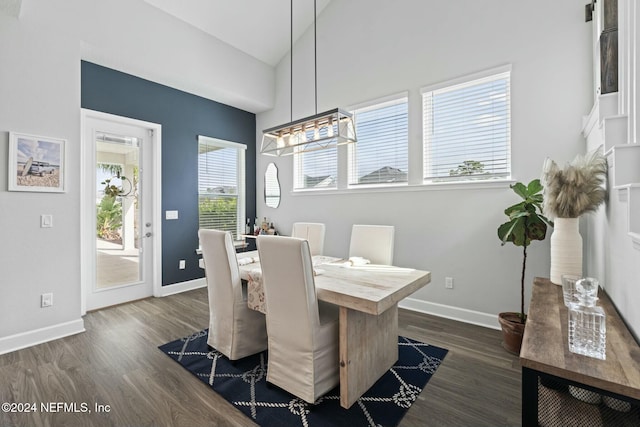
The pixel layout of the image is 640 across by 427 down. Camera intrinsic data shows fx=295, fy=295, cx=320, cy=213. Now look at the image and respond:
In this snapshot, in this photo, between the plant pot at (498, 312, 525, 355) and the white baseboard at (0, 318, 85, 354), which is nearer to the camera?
the plant pot at (498, 312, 525, 355)

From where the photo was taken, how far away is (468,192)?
313 centimetres

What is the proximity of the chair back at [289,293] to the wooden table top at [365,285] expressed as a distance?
0.15 metres

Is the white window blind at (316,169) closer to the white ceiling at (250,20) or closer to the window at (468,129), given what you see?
the window at (468,129)

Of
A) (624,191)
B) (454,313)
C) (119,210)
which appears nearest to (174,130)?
(119,210)

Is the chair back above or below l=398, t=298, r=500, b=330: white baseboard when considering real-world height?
above

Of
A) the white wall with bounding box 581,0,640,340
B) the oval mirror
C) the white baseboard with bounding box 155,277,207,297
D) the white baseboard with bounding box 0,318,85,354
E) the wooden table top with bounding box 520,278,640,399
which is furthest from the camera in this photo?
the oval mirror

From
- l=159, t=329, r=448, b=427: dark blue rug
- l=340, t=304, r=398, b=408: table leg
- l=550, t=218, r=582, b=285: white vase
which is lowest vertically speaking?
l=159, t=329, r=448, b=427: dark blue rug

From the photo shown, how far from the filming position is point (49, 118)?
2.85 metres

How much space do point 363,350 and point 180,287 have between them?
3345 mm

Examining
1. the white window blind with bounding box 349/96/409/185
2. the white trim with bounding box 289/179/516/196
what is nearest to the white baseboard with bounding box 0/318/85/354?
the white trim with bounding box 289/179/516/196

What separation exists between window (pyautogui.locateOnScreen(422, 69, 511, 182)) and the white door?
3635 mm

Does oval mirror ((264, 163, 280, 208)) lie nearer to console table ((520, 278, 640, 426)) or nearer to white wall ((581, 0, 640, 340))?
white wall ((581, 0, 640, 340))

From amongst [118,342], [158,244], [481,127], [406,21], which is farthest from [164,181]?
[481,127]

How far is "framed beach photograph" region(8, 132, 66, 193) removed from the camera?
8.75 ft
